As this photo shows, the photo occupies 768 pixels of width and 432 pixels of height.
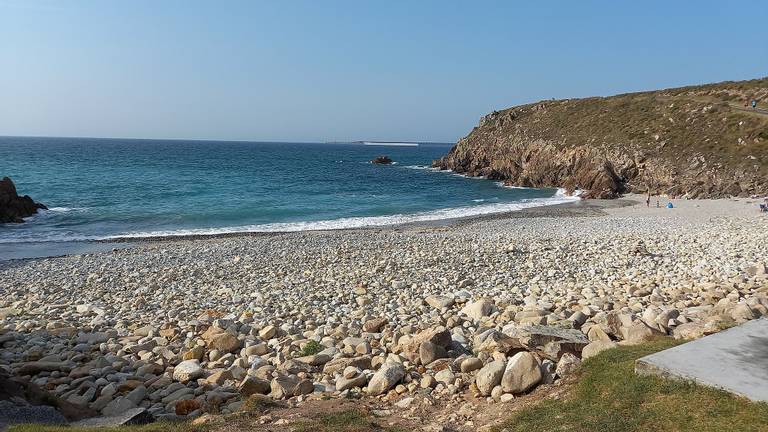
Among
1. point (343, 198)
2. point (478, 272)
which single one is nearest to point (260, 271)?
point (478, 272)

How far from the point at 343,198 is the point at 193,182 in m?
23.3

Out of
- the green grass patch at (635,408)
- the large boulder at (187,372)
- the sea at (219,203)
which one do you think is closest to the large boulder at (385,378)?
the green grass patch at (635,408)

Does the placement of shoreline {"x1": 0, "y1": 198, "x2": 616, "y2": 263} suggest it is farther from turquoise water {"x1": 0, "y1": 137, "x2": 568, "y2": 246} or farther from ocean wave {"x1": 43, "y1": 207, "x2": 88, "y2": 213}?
ocean wave {"x1": 43, "y1": 207, "x2": 88, "y2": 213}

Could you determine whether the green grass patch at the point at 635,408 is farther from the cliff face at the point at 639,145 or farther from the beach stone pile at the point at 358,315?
the cliff face at the point at 639,145

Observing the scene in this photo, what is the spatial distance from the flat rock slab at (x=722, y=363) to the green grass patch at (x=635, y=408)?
0.16 m

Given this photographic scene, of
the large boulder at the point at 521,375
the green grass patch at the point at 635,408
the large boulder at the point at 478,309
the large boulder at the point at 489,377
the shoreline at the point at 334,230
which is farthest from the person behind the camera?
the shoreline at the point at 334,230

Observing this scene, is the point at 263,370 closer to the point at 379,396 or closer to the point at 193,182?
the point at 379,396

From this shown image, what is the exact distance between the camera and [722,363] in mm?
6973

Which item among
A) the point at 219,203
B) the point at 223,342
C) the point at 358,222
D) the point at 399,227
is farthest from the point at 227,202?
the point at 223,342

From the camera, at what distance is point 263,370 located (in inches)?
370

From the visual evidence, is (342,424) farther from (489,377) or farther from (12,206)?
(12,206)

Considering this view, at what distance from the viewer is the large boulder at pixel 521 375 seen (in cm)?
779

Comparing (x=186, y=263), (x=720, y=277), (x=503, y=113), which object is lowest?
(x=186, y=263)

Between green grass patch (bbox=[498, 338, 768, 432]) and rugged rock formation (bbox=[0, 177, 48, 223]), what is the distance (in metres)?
40.9
